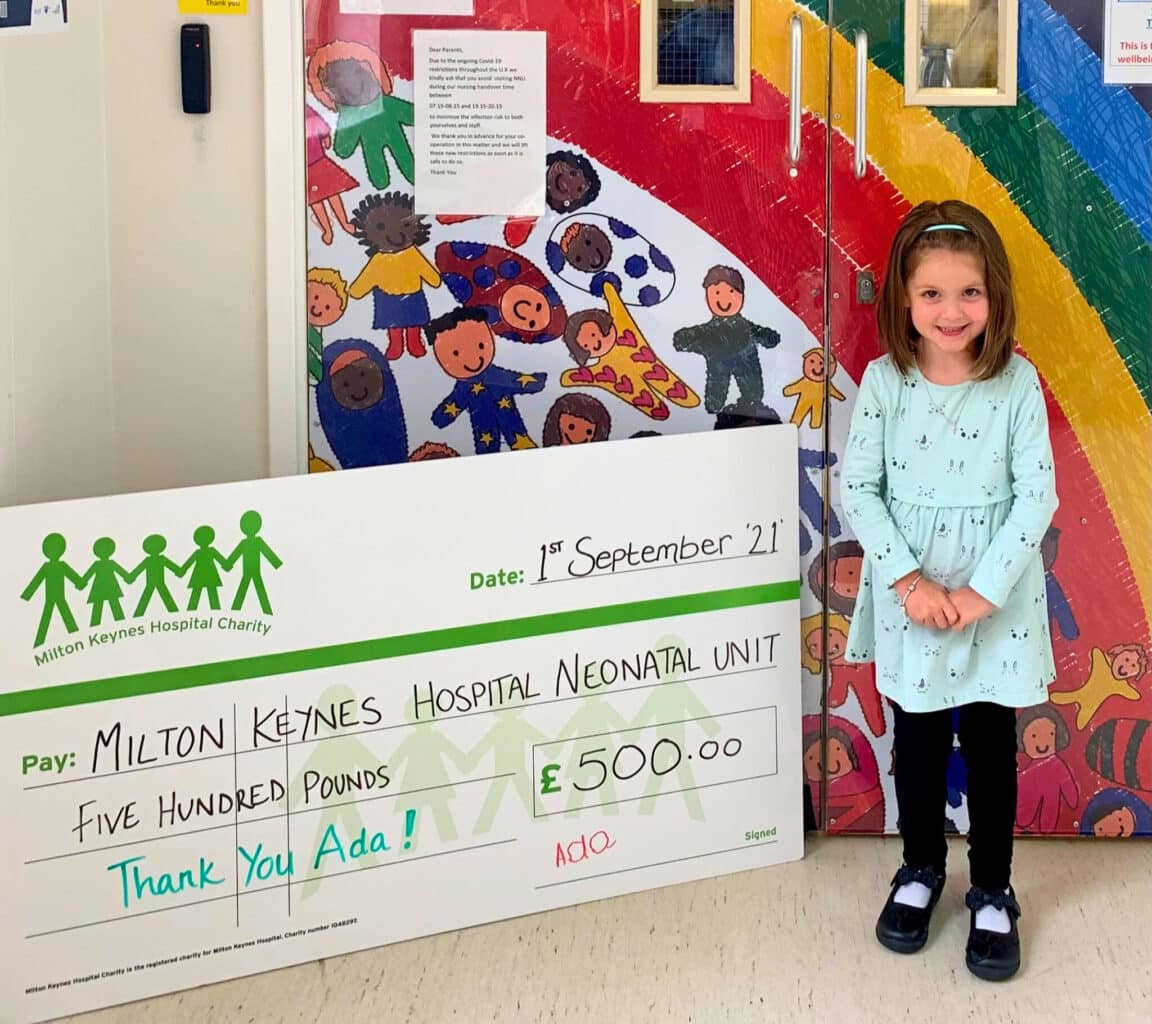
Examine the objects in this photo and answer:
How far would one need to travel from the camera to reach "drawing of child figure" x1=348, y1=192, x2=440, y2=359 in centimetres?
218

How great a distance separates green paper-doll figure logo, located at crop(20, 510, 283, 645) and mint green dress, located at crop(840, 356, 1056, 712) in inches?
34.7

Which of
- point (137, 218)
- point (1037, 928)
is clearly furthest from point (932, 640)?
point (137, 218)

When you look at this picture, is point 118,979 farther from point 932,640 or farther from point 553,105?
point 553,105

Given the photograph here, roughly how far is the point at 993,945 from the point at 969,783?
233mm

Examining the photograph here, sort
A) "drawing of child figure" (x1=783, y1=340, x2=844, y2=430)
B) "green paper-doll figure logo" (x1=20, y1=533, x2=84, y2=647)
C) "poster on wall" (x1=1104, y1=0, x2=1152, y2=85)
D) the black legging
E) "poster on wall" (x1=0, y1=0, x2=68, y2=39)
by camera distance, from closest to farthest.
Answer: "green paper-doll figure logo" (x1=20, y1=533, x2=84, y2=647) < "poster on wall" (x1=0, y1=0, x2=68, y2=39) < the black legging < "poster on wall" (x1=1104, y1=0, x2=1152, y2=85) < "drawing of child figure" (x1=783, y1=340, x2=844, y2=430)

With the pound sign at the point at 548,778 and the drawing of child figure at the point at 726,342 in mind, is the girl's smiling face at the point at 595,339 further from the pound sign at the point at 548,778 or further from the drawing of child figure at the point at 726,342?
the pound sign at the point at 548,778

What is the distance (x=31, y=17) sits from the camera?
1.95m

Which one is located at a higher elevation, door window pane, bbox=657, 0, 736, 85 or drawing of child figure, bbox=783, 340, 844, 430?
door window pane, bbox=657, 0, 736, 85

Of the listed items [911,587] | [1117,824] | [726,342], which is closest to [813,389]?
[726,342]

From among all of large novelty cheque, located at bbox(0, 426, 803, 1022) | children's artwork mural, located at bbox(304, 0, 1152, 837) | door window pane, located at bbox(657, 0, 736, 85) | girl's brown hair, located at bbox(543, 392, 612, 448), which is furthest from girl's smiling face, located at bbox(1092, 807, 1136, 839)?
door window pane, located at bbox(657, 0, 736, 85)

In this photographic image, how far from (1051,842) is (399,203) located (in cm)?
151

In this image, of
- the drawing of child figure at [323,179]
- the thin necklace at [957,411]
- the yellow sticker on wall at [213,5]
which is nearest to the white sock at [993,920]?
the thin necklace at [957,411]

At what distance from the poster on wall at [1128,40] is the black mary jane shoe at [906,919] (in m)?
1.26

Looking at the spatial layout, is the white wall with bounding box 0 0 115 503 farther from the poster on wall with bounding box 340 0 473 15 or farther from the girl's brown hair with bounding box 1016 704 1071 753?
the girl's brown hair with bounding box 1016 704 1071 753
